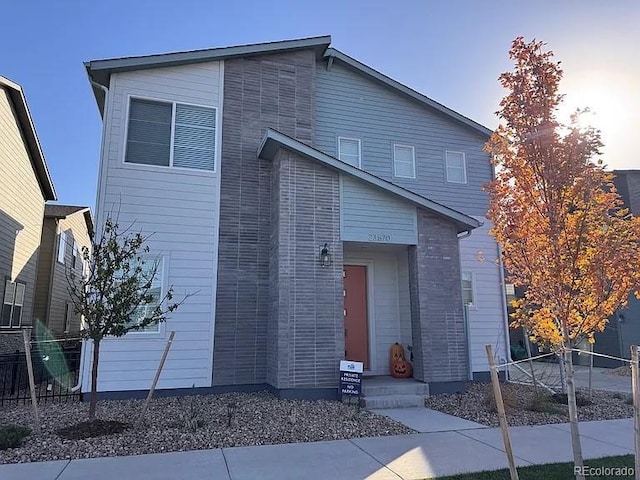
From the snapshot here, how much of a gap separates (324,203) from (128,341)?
4908 millimetres

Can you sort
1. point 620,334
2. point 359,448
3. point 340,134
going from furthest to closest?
point 620,334 → point 340,134 → point 359,448

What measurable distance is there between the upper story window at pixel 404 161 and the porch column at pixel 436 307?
2.45m

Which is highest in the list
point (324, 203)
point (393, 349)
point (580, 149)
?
point (324, 203)

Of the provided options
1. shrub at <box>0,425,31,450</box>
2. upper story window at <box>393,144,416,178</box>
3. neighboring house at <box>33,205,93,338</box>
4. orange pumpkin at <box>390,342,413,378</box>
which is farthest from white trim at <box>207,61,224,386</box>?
neighboring house at <box>33,205,93,338</box>

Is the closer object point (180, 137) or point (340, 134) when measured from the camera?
point (180, 137)

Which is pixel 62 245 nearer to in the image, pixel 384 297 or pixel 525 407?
pixel 384 297

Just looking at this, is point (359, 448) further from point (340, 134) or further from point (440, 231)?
point (340, 134)

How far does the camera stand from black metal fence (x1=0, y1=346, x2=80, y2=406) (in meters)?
9.45

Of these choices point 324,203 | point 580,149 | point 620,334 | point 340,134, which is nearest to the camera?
point 580,149

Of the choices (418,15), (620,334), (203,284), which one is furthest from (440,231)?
(620,334)

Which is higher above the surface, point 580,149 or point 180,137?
point 180,137

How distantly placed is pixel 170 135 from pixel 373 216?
492cm

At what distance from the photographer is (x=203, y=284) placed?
9633 mm

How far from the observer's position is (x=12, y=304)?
13.2 m
